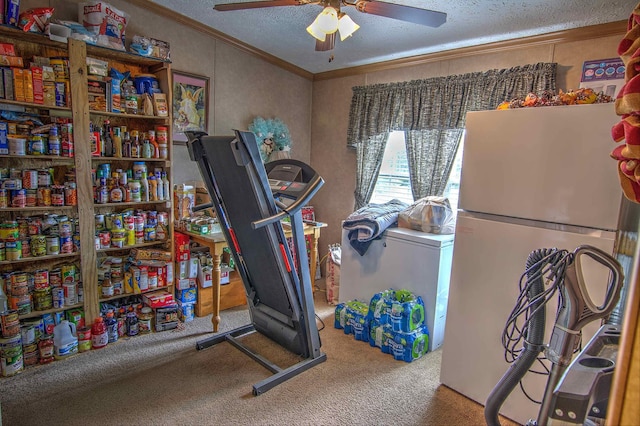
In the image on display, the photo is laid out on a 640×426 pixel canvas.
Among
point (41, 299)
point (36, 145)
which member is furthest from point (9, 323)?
point (36, 145)

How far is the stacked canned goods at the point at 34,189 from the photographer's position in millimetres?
2387

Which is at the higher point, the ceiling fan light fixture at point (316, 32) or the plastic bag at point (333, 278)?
the ceiling fan light fixture at point (316, 32)

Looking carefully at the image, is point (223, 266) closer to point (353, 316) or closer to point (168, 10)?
point (353, 316)

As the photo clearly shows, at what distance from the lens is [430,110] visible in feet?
11.7

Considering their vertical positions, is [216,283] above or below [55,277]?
below

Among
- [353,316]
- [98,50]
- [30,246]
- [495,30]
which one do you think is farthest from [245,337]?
[495,30]

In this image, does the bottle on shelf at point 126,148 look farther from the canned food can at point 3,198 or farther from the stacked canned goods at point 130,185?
the canned food can at point 3,198

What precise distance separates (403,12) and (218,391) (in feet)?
8.32

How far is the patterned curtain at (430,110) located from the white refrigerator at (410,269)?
887mm

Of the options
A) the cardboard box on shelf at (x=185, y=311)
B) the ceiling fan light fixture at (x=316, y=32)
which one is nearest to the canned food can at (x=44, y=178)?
the cardboard box on shelf at (x=185, y=311)

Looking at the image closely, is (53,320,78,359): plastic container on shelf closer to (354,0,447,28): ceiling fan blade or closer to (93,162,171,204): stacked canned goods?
(93,162,171,204): stacked canned goods

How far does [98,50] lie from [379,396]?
3.07m

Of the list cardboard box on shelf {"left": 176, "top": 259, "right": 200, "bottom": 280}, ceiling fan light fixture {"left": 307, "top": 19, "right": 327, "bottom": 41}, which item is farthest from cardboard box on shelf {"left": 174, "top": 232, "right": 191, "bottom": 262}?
ceiling fan light fixture {"left": 307, "top": 19, "right": 327, "bottom": 41}

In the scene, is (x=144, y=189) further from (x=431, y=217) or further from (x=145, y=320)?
(x=431, y=217)
